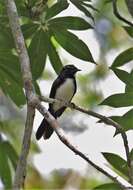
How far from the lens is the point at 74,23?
12.3 ft

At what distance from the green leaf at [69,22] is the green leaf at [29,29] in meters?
0.10

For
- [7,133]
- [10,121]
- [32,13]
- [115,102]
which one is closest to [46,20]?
[32,13]

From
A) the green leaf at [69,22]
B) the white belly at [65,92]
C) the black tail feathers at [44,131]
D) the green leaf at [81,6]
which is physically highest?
the green leaf at [81,6]

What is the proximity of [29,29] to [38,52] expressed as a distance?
0.15 m

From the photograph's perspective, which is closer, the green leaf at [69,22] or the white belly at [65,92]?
the green leaf at [69,22]

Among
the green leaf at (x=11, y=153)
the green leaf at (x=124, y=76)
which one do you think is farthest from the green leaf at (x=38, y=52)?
the green leaf at (x=124, y=76)

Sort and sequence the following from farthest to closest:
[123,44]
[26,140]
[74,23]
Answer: [123,44] < [74,23] < [26,140]

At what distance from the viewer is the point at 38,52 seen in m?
Result: 3.86

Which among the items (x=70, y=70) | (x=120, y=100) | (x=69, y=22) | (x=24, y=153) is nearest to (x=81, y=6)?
(x=69, y=22)

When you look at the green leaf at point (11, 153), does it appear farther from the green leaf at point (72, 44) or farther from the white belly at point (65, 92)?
the white belly at point (65, 92)

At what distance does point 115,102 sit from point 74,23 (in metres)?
0.66

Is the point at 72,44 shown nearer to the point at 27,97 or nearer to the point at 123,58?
the point at 123,58

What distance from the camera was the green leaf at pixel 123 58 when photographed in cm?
353

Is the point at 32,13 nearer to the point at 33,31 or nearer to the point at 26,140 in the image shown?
the point at 33,31
